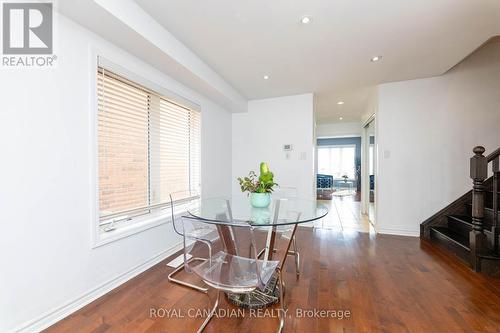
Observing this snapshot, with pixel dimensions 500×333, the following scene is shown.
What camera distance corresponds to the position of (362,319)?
5.11 feet

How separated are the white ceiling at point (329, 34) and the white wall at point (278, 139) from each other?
89cm

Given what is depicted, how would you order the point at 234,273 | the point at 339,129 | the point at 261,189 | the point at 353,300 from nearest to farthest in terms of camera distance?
1. the point at 234,273
2. the point at 353,300
3. the point at 261,189
4. the point at 339,129

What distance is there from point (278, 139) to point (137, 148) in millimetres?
2674

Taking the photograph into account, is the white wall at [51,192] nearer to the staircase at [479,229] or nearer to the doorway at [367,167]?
the staircase at [479,229]

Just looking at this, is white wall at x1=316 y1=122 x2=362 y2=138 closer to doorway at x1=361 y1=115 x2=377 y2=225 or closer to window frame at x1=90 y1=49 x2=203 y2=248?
doorway at x1=361 y1=115 x2=377 y2=225

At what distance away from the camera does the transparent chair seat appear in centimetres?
129

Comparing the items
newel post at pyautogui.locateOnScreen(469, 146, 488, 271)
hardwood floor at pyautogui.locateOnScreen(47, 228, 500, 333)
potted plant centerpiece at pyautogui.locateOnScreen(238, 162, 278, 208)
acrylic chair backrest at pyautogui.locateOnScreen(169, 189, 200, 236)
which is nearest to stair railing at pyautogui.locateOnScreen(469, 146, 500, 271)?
newel post at pyautogui.locateOnScreen(469, 146, 488, 271)

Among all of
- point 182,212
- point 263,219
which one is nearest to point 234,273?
point 263,219

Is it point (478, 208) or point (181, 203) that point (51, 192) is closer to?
point (181, 203)

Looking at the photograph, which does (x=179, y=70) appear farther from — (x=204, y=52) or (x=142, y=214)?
(x=142, y=214)

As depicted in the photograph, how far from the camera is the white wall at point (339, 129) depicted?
8062 mm

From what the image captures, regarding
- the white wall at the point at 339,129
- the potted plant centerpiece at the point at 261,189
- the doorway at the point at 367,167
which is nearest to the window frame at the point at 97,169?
the potted plant centerpiece at the point at 261,189

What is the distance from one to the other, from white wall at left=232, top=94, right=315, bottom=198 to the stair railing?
2133mm

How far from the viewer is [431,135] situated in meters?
3.35
